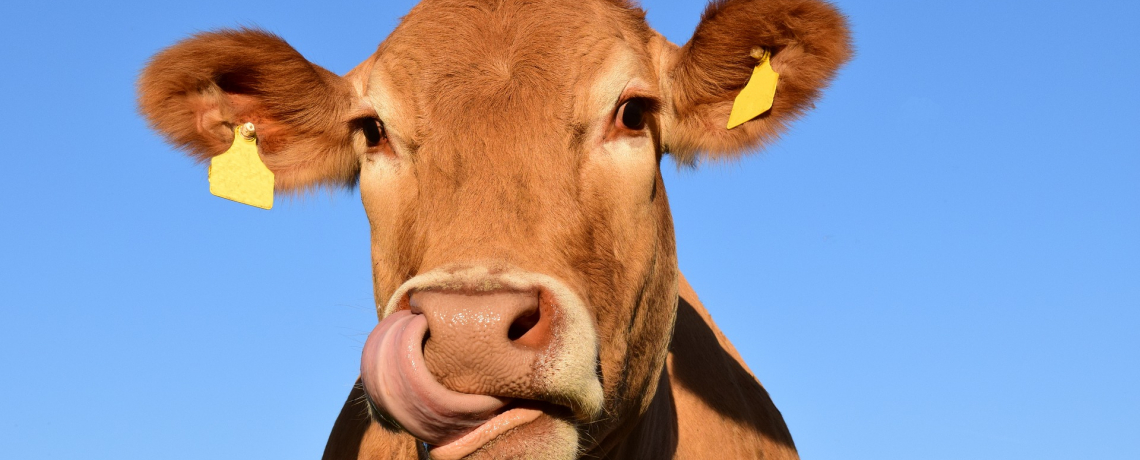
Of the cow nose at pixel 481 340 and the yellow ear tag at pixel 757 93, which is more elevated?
the yellow ear tag at pixel 757 93

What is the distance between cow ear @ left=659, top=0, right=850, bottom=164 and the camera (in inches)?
169

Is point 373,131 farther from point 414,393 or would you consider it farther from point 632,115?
point 414,393

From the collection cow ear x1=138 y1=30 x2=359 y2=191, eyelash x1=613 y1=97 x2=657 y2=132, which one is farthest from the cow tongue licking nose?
cow ear x1=138 y1=30 x2=359 y2=191

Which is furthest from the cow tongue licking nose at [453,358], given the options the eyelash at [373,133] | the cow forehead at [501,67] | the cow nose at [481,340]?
the eyelash at [373,133]

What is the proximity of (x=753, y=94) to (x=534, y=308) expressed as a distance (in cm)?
199

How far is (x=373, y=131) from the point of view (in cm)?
414

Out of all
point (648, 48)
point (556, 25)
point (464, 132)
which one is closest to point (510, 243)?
point (464, 132)

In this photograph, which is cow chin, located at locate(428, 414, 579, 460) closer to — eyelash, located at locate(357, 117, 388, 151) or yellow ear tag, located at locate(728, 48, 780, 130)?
eyelash, located at locate(357, 117, 388, 151)

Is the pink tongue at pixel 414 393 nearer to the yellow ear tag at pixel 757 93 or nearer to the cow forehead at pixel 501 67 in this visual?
the cow forehead at pixel 501 67

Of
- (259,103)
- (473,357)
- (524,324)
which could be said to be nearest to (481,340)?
(473,357)

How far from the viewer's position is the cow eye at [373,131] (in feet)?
13.5

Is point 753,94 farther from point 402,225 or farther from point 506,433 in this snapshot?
point 506,433

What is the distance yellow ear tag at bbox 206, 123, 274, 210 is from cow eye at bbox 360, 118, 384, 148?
3.01ft

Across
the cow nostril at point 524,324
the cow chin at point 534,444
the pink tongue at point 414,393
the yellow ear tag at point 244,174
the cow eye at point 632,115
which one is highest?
the cow eye at point 632,115
